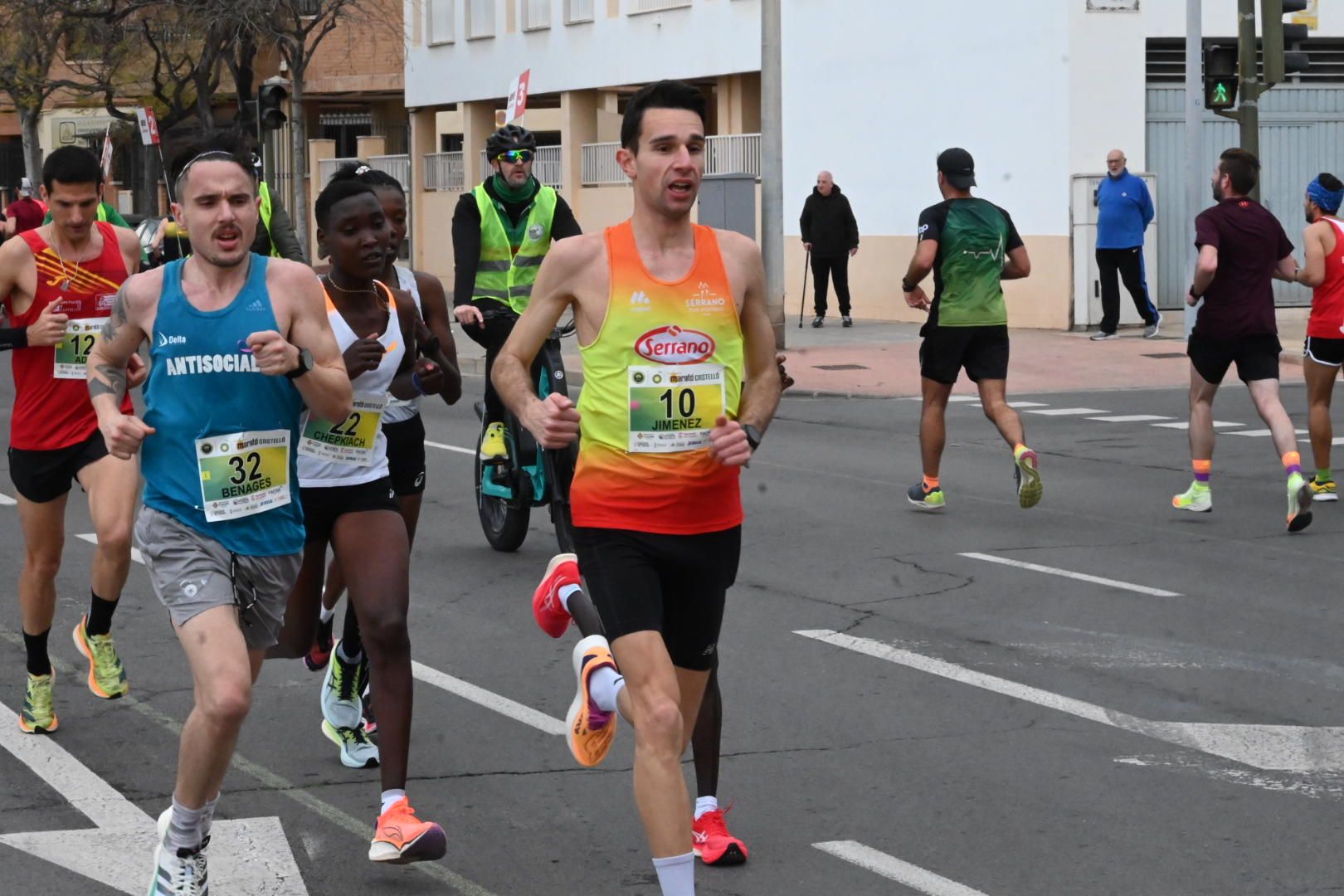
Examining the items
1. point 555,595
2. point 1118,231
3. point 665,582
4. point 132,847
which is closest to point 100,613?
point 132,847

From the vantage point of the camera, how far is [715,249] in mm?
4953

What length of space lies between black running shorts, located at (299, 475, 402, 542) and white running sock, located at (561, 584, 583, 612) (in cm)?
57

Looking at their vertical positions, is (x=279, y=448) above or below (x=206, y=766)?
above

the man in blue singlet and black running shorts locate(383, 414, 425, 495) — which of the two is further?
black running shorts locate(383, 414, 425, 495)

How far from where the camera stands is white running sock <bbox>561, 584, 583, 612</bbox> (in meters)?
5.82

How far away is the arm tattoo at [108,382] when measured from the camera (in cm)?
510

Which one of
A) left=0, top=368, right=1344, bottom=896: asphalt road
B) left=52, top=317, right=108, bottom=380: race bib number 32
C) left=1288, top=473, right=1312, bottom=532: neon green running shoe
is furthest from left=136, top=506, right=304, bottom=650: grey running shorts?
left=1288, top=473, right=1312, bottom=532: neon green running shoe

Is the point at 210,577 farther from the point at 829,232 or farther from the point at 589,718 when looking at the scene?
the point at 829,232

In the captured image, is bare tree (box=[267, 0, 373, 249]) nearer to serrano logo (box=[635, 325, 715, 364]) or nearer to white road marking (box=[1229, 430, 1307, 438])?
white road marking (box=[1229, 430, 1307, 438])

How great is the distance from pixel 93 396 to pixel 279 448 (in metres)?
0.50

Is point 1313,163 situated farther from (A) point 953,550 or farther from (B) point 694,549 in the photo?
(B) point 694,549

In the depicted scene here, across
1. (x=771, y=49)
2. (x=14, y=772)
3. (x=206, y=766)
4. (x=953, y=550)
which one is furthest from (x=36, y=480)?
(x=771, y=49)

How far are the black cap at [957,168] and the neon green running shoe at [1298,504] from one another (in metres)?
2.42

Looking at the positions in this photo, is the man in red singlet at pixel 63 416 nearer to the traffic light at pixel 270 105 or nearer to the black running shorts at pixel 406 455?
the black running shorts at pixel 406 455
